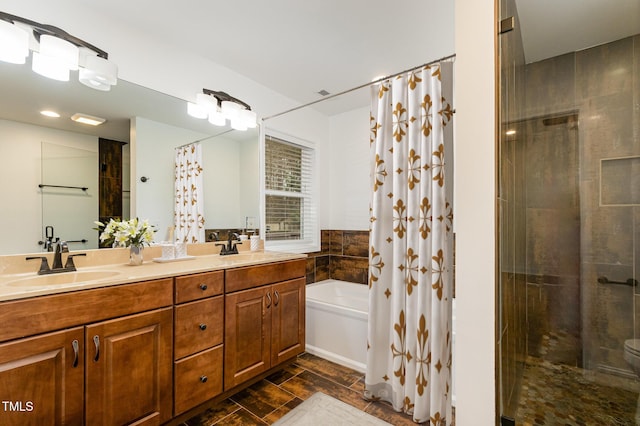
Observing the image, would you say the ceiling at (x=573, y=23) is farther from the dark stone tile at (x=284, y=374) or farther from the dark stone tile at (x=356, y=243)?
the dark stone tile at (x=284, y=374)

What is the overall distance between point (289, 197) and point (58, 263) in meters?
2.13

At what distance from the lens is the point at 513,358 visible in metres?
1.51

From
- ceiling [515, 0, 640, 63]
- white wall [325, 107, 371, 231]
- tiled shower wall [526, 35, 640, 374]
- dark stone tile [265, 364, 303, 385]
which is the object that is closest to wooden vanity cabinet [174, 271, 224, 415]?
dark stone tile [265, 364, 303, 385]

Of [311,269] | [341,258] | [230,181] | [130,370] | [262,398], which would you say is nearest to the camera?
[130,370]

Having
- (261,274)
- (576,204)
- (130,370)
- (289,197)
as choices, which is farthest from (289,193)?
(576,204)

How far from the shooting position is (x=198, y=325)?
163cm

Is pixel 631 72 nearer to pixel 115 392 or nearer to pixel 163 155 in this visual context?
pixel 163 155

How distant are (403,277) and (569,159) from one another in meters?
1.61

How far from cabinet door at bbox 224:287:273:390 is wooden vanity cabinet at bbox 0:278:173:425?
1.19 feet

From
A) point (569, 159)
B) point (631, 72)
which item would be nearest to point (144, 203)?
point (569, 159)

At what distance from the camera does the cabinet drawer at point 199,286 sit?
1.56 metres

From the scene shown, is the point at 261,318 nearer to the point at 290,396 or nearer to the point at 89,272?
the point at 290,396

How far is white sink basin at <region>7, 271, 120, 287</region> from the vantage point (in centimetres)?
138

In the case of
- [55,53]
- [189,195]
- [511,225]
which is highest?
[55,53]
